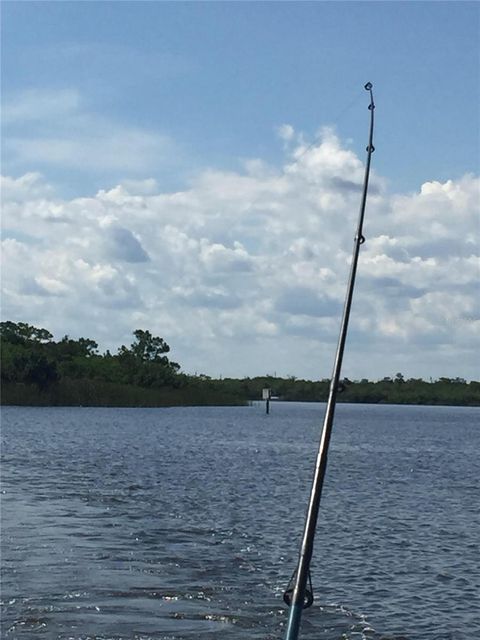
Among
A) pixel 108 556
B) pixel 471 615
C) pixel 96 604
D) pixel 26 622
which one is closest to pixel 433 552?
pixel 471 615

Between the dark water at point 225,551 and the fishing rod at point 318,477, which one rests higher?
the fishing rod at point 318,477

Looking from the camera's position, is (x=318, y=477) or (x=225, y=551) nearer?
(x=318, y=477)

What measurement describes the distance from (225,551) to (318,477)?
19953 mm

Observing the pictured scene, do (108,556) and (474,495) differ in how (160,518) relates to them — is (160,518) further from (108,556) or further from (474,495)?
(474,495)

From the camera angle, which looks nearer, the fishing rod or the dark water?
the fishing rod

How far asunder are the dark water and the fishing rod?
1005 cm

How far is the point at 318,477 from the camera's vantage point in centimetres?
844

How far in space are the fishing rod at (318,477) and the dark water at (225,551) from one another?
10.1m

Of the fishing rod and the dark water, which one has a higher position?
the fishing rod

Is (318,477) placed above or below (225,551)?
above

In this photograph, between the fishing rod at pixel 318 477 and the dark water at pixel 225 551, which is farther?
the dark water at pixel 225 551

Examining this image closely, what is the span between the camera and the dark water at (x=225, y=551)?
63.3 ft

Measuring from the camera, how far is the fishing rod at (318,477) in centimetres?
785

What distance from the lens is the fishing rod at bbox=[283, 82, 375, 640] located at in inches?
309
